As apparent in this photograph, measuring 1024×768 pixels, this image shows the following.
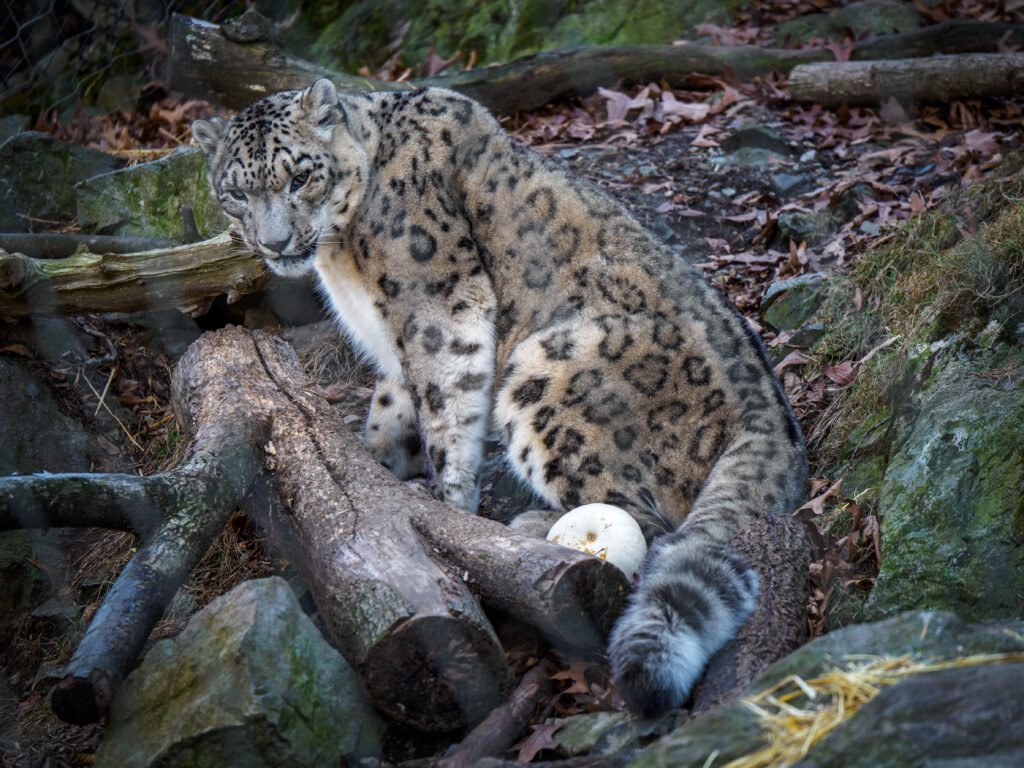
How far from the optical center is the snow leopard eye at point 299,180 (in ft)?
16.3

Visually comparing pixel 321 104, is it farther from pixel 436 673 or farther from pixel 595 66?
pixel 595 66

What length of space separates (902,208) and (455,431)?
339 cm

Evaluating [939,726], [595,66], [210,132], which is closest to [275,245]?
[210,132]

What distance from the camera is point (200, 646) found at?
3326 mm

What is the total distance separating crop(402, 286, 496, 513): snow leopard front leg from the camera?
4.93 meters

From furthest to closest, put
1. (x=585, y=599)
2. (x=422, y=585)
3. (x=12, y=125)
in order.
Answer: (x=12, y=125)
(x=585, y=599)
(x=422, y=585)

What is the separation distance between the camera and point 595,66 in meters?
8.62

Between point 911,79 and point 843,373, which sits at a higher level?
point 911,79

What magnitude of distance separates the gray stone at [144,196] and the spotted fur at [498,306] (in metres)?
1.59

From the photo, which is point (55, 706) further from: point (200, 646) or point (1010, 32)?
point (1010, 32)

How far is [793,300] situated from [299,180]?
279 centimetres

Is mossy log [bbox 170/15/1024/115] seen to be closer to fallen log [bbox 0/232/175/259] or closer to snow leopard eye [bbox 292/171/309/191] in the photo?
fallen log [bbox 0/232/175/259]

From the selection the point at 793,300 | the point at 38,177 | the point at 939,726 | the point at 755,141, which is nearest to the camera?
the point at 939,726

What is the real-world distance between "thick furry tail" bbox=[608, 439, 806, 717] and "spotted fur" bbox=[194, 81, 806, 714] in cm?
6
